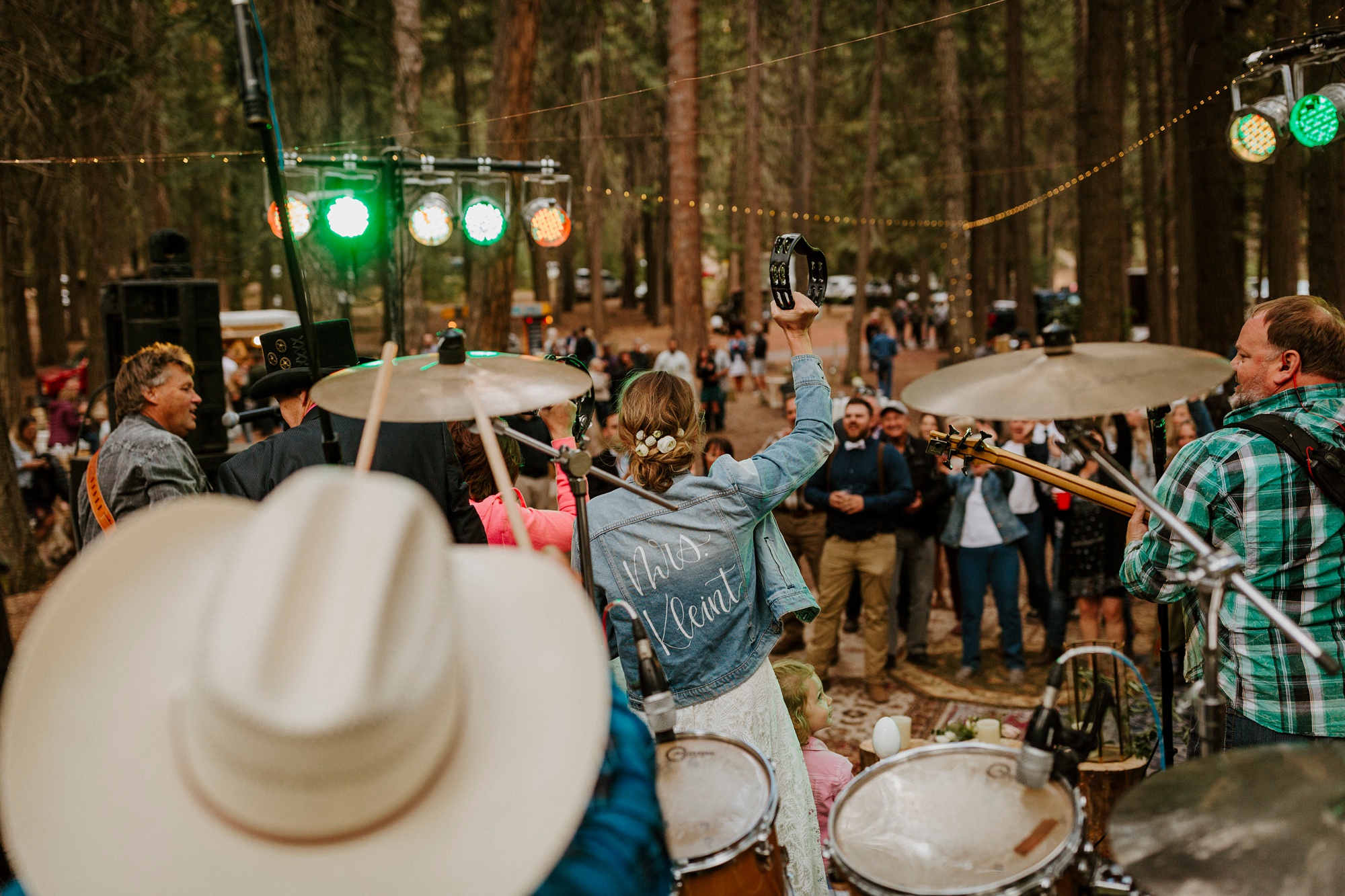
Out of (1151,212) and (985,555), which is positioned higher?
(1151,212)

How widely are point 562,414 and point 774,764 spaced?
1480 mm

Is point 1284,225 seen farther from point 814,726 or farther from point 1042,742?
point 1042,742

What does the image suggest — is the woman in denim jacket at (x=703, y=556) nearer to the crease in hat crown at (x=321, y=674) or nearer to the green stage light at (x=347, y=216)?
the crease in hat crown at (x=321, y=674)

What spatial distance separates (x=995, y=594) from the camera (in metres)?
7.59

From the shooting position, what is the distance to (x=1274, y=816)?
167cm

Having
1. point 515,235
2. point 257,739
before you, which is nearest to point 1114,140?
point 515,235

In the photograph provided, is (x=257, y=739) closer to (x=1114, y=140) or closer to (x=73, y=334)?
(x=1114, y=140)

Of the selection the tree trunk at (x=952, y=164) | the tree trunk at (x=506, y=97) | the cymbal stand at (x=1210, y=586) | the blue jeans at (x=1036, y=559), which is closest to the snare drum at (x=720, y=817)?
the cymbal stand at (x=1210, y=586)

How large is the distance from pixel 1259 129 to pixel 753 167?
61.0 ft

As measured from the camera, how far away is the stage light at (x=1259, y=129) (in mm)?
8109

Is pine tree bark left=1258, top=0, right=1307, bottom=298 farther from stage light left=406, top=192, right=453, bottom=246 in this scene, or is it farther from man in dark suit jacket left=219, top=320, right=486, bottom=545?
man in dark suit jacket left=219, top=320, right=486, bottom=545

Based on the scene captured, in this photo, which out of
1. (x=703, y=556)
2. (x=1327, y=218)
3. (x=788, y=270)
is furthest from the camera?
(x=1327, y=218)

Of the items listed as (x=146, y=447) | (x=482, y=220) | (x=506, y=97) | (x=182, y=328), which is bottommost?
(x=146, y=447)

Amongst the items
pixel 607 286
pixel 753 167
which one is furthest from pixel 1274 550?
pixel 607 286
